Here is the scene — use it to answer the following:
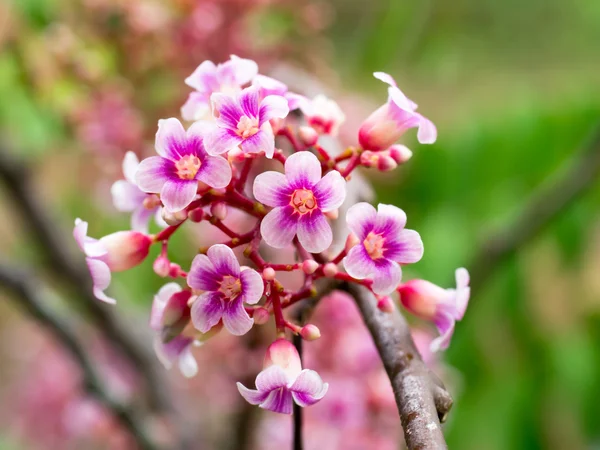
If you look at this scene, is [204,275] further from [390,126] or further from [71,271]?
[71,271]

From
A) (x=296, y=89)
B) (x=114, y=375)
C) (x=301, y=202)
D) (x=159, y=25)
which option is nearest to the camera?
(x=301, y=202)

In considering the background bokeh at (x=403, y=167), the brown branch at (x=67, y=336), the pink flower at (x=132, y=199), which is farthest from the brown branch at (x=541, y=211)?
the pink flower at (x=132, y=199)

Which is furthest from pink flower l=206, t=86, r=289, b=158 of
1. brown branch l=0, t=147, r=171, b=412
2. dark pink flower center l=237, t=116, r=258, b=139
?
brown branch l=0, t=147, r=171, b=412

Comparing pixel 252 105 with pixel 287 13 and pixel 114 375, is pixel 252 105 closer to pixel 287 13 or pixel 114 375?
pixel 287 13

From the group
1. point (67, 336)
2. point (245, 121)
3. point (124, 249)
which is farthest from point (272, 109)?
point (67, 336)

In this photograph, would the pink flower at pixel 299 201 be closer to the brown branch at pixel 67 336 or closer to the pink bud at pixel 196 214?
the pink bud at pixel 196 214

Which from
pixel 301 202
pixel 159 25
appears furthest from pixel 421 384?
pixel 159 25
